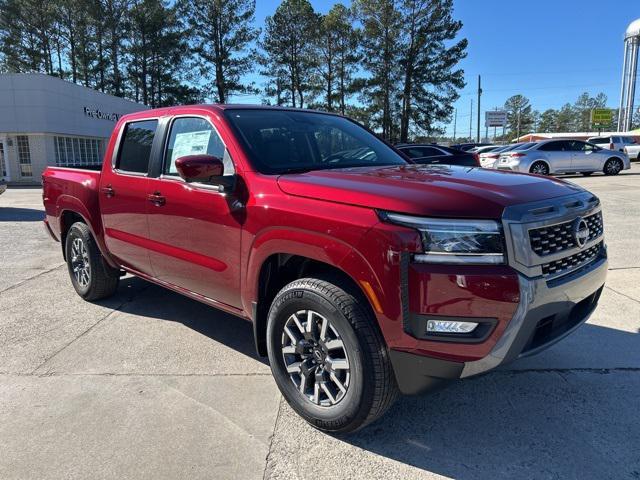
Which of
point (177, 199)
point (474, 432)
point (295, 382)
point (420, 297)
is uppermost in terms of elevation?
point (177, 199)

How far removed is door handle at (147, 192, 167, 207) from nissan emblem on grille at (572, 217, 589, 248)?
2.83 metres

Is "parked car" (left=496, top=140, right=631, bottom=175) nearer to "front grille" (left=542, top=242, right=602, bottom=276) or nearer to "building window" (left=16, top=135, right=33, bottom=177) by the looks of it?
"front grille" (left=542, top=242, right=602, bottom=276)

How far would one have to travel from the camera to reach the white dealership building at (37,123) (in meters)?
27.0

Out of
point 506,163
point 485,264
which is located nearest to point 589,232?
point 485,264

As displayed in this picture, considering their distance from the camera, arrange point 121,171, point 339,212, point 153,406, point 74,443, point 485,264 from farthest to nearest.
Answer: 1. point 121,171
2. point 153,406
3. point 74,443
4. point 339,212
5. point 485,264

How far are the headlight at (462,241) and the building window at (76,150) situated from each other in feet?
95.3

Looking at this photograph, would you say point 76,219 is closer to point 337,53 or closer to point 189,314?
point 189,314

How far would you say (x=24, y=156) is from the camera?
2827 centimetres

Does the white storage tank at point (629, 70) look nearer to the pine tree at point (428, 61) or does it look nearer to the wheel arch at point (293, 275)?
the pine tree at point (428, 61)


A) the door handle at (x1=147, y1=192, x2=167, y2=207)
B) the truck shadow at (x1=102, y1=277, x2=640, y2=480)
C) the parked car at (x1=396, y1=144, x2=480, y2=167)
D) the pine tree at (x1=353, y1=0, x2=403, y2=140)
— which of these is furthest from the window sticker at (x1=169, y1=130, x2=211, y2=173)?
the pine tree at (x1=353, y1=0, x2=403, y2=140)

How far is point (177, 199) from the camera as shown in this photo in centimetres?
373

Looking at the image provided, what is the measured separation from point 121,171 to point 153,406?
2.25 metres

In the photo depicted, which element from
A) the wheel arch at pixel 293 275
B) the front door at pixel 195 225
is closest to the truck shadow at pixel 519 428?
the wheel arch at pixel 293 275

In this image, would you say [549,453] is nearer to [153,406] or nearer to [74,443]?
[153,406]
